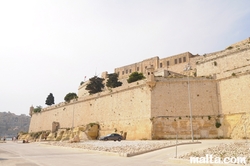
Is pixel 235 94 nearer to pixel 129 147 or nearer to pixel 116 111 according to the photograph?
pixel 129 147

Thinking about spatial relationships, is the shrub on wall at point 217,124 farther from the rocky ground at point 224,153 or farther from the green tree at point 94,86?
the green tree at point 94,86

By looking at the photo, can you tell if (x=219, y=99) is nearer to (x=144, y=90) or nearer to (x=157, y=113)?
(x=157, y=113)

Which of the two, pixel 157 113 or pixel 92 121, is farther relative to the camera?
pixel 92 121

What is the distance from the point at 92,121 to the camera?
1359 inches

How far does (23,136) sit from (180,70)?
40403 mm

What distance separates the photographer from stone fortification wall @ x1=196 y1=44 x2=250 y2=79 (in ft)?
83.8

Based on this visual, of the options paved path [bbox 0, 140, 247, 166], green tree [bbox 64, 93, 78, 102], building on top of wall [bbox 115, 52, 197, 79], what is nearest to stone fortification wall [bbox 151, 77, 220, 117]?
paved path [bbox 0, 140, 247, 166]

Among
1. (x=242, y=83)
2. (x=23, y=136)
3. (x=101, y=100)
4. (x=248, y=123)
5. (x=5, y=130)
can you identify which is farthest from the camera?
(x=5, y=130)

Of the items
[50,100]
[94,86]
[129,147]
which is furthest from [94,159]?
[50,100]

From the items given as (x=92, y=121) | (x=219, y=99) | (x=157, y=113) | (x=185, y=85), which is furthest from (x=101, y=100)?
(x=219, y=99)

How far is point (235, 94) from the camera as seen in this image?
2295cm

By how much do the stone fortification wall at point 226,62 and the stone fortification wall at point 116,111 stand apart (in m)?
9.17


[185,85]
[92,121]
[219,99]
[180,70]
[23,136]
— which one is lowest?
[23,136]

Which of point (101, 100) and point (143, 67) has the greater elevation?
point (143, 67)
